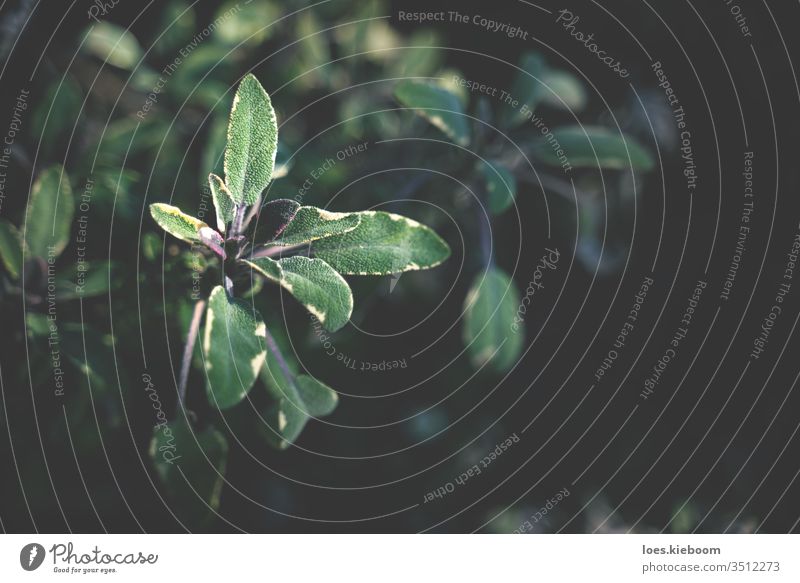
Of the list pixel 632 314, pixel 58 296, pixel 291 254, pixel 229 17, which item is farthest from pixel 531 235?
pixel 58 296

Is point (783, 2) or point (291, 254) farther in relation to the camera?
point (783, 2)

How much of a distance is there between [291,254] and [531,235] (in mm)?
599

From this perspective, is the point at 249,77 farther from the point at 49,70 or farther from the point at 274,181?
the point at 49,70

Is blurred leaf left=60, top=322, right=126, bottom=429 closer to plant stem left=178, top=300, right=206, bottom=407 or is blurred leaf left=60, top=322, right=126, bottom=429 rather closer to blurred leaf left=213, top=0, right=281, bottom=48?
plant stem left=178, top=300, right=206, bottom=407

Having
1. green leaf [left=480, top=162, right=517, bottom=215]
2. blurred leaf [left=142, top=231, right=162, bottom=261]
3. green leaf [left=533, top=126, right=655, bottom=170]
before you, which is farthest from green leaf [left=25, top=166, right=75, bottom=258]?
green leaf [left=533, top=126, right=655, bottom=170]

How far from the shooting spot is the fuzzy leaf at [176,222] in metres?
0.77

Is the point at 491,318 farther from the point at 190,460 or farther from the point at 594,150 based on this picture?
the point at 190,460

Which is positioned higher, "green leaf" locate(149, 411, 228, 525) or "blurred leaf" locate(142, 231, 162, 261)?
"blurred leaf" locate(142, 231, 162, 261)

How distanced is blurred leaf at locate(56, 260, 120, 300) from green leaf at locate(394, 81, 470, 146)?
19.8 inches

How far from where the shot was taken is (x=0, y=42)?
47.1 inches

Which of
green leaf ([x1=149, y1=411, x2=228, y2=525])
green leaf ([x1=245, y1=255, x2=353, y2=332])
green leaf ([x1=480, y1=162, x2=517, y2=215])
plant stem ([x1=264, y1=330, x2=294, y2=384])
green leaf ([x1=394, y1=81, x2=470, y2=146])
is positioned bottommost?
green leaf ([x1=149, y1=411, x2=228, y2=525])

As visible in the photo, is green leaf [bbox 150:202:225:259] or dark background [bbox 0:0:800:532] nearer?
green leaf [bbox 150:202:225:259]

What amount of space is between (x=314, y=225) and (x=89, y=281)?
43cm
